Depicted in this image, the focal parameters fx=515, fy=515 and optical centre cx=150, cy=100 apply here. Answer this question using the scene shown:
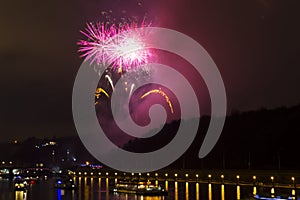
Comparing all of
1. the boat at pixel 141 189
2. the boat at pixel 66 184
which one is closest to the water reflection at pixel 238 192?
the boat at pixel 141 189

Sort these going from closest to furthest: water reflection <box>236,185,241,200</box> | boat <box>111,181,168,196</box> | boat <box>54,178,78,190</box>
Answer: water reflection <box>236,185,241,200</box> → boat <box>111,181,168,196</box> → boat <box>54,178,78,190</box>

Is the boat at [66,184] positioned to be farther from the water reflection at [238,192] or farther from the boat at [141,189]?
the water reflection at [238,192]

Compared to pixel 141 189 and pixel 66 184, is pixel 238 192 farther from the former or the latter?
pixel 66 184

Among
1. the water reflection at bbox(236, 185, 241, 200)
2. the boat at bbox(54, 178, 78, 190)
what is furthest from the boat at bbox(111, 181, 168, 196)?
the boat at bbox(54, 178, 78, 190)

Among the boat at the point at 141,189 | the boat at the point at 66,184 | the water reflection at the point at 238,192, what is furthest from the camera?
the boat at the point at 66,184

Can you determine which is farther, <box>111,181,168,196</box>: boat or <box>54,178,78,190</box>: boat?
<box>54,178,78,190</box>: boat

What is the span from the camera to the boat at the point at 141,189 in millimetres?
49156

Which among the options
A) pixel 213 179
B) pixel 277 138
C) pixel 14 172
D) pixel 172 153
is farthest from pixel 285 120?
pixel 14 172

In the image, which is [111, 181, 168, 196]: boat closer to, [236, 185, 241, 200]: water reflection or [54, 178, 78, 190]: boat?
[236, 185, 241, 200]: water reflection

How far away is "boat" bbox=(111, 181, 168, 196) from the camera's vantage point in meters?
49.2

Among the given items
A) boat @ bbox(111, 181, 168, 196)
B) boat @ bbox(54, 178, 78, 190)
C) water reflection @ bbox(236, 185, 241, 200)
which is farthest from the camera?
boat @ bbox(54, 178, 78, 190)

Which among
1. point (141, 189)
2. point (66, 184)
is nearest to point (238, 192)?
point (141, 189)

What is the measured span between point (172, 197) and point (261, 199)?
41.6ft

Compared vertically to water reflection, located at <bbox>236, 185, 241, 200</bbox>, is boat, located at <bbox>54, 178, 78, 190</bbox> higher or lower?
higher
